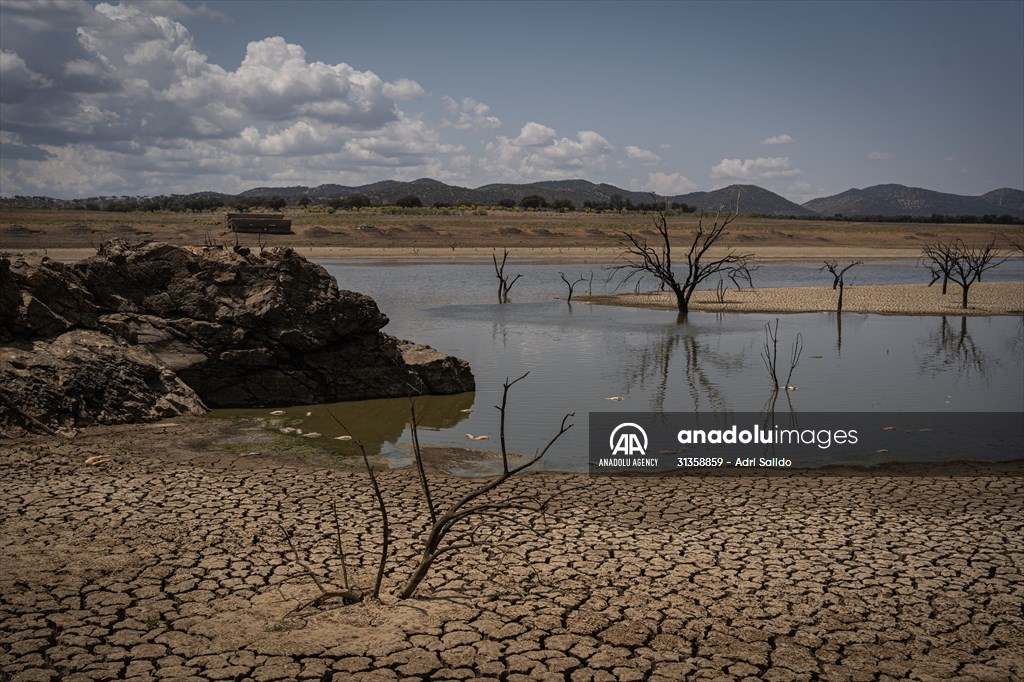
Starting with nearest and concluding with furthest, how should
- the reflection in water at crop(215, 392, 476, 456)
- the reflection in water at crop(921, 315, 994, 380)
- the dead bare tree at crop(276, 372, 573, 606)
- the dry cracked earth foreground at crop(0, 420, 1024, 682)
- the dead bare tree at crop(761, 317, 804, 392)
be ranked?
the dry cracked earth foreground at crop(0, 420, 1024, 682)
the dead bare tree at crop(276, 372, 573, 606)
the reflection in water at crop(215, 392, 476, 456)
the dead bare tree at crop(761, 317, 804, 392)
the reflection in water at crop(921, 315, 994, 380)

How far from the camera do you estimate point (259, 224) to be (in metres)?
45.9

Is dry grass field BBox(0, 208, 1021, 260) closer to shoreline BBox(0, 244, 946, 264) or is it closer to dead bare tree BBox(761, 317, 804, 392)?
shoreline BBox(0, 244, 946, 264)

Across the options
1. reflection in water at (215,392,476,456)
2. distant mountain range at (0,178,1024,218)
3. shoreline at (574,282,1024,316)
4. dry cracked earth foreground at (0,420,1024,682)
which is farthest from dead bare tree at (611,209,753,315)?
distant mountain range at (0,178,1024,218)

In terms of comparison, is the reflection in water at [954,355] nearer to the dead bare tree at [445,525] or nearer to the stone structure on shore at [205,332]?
the stone structure on shore at [205,332]

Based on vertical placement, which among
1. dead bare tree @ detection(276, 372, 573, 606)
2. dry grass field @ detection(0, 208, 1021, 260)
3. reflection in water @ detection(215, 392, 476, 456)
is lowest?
reflection in water @ detection(215, 392, 476, 456)

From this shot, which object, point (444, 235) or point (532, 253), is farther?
point (444, 235)

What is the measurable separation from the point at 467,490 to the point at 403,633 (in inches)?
122

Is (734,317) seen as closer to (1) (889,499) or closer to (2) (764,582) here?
(1) (889,499)

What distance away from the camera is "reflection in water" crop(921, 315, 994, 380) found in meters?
15.9

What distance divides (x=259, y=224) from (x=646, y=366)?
114 feet

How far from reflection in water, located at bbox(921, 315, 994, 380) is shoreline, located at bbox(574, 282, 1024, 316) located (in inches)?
161

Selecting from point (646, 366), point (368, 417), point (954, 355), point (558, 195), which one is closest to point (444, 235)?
point (646, 366)

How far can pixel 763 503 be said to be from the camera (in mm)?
7590

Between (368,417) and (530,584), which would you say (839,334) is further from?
(530,584)
